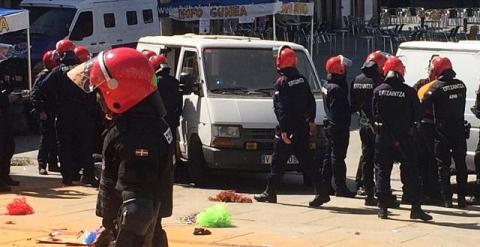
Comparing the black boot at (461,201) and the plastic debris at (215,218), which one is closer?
the plastic debris at (215,218)

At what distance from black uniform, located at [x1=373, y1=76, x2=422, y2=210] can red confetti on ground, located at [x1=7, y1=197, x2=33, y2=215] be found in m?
3.63

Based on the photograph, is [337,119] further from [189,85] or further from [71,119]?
[71,119]

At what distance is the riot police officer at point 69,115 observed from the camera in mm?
11828

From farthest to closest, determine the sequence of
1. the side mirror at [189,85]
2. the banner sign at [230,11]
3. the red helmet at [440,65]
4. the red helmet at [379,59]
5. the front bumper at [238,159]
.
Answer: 1. the banner sign at [230,11]
2. the side mirror at [189,85]
3. the front bumper at [238,159]
4. the red helmet at [379,59]
5. the red helmet at [440,65]

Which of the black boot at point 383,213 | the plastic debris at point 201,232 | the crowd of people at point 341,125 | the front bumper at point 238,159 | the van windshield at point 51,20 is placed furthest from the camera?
the van windshield at point 51,20

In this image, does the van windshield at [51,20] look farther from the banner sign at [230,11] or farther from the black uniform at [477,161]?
the black uniform at [477,161]

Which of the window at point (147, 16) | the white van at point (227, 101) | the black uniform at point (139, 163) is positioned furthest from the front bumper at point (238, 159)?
the window at point (147, 16)

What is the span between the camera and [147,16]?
24500 millimetres

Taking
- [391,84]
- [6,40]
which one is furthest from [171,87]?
[6,40]

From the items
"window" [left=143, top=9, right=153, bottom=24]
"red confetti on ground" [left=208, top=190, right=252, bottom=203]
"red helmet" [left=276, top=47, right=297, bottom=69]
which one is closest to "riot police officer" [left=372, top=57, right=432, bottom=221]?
"red helmet" [left=276, top=47, right=297, bottom=69]

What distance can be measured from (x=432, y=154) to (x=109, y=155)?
19.4 feet

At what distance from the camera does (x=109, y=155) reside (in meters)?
5.65

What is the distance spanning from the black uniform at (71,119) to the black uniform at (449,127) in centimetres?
421

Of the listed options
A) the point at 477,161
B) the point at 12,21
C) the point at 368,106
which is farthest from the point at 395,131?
the point at 12,21
